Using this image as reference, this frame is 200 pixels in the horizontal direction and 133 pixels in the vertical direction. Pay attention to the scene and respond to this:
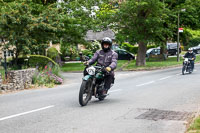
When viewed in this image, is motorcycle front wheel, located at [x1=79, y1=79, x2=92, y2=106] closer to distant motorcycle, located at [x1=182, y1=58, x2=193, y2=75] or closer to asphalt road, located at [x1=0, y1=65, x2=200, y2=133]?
asphalt road, located at [x1=0, y1=65, x2=200, y2=133]

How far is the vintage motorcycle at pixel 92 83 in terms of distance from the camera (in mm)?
8281

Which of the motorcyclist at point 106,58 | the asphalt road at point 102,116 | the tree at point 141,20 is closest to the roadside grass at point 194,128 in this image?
the asphalt road at point 102,116

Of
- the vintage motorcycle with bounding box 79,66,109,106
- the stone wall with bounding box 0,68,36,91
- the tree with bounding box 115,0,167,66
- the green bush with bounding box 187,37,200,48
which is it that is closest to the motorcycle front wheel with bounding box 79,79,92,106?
the vintage motorcycle with bounding box 79,66,109,106

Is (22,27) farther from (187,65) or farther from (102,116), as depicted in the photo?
(102,116)

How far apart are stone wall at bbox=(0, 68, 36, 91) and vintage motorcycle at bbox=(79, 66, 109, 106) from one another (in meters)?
5.76

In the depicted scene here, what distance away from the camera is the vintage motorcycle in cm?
828

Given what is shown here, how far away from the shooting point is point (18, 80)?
565 inches

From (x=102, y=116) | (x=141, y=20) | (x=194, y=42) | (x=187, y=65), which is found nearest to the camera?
(x=102, y=116)

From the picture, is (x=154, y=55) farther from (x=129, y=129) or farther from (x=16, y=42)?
(x=129, y=129)

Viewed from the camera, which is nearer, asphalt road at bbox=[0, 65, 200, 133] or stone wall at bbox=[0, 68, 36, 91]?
asphalt road at bbox=[0, 65, 200, 133]

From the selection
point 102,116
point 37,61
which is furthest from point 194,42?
point 102,116

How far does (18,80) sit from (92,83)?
21.7 feet

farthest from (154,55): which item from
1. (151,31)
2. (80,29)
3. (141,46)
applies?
(80,29)

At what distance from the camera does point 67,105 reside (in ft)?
28.9
